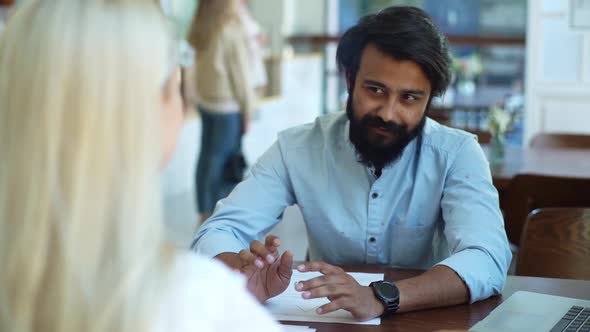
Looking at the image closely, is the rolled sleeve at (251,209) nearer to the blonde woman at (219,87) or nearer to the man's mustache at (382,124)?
the man's mustache at (382,124)

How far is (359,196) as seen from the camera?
2.30 metres

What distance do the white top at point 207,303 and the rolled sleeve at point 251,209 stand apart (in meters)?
1.06

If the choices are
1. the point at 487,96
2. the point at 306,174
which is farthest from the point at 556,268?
the point at 487,96

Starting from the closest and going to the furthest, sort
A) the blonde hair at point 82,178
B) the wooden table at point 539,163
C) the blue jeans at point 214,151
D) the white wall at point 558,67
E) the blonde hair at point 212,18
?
the blonde hair at point 82,178 < the wooden table at point 539,163 < the blonde hair at point 212,18 < the blue jeans at point 214,151 < the white wall at point 558,67

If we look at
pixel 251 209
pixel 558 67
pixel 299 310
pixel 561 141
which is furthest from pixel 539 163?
pixel 558 67

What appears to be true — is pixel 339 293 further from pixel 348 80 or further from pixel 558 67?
pixel 558 67

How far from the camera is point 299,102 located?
9664 mm

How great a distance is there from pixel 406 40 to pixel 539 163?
6.61 feet

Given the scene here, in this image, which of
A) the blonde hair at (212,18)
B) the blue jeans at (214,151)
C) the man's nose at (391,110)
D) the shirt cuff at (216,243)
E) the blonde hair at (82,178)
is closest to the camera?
the blonde hair at (82,178)

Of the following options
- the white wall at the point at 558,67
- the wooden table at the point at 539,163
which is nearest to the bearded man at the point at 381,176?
the wooden table at the point at 539,163

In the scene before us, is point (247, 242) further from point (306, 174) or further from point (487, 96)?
point (487, 96)

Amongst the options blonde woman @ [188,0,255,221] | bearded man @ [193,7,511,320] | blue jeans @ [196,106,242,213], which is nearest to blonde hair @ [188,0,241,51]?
blonde woman @ [188,0,255,221]

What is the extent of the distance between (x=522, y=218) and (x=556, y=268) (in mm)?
1046

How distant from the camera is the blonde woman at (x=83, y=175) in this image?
92 cm
